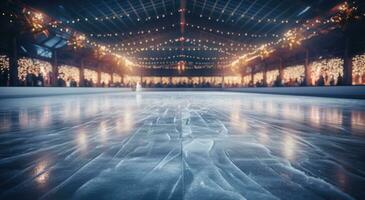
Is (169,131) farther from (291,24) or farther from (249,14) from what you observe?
(291,24)

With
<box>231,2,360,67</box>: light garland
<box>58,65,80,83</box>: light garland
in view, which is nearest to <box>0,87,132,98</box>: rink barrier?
<box>58,65,80,83</box>: light garland

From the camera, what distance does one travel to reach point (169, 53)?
90.8ft

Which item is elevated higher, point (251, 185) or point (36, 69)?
point (36, 69)

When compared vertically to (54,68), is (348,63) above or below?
below

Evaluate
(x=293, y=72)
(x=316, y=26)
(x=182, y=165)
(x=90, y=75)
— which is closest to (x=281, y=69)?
(x=293, y=72)

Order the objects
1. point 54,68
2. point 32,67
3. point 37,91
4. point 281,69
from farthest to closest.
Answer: point 281,69
point 54,68
point 32,67
point 37,91

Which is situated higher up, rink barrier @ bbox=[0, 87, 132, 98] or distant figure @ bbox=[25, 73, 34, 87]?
distant figure @ bbox=[25, 73, 34, 87]

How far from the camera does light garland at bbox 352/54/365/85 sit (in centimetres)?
1314

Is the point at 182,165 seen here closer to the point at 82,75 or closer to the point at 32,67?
the point at 32,67

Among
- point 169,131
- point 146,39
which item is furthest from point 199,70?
point 169,131

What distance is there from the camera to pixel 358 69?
529 inches

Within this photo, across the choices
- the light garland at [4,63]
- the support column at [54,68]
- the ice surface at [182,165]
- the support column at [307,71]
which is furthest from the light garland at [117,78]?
the ice surface at [182,165]

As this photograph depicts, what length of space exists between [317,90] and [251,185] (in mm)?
13966

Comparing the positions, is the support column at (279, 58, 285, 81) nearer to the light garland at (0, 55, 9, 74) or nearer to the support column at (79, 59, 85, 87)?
the support column at (79, 59, 85, 87)
